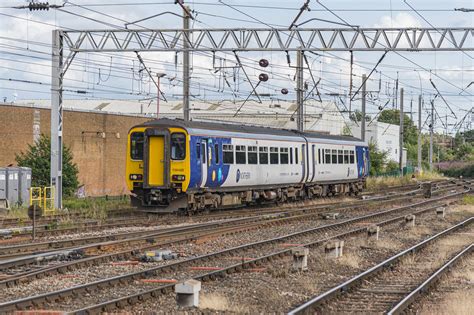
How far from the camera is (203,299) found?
11.2 meters

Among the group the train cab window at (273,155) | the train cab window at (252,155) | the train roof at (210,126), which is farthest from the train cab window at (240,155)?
the train cab window at (273,155)

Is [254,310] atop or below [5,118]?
below

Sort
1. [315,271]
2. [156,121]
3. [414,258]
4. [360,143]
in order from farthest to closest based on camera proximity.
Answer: [360,143]
[156,121]
[414,258]
[315,271]

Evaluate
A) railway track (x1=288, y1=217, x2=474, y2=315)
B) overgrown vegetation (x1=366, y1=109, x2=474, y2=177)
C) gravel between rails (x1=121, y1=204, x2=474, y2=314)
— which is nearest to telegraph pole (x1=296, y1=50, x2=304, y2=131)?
gravel between rails (x1=121, y1=204, x2=474, y2=314)

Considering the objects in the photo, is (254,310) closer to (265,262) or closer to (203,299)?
(203,299)

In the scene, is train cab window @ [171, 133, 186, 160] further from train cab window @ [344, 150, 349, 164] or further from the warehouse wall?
train cab window @ [344, 150, 349, 164]

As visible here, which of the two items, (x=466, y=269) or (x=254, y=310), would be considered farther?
(x=466, y=269)

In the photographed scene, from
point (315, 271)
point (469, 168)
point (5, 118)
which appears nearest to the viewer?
point (315, 271)

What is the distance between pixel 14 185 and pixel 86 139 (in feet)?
36.0

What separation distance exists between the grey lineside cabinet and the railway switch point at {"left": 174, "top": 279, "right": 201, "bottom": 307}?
21.5 meters

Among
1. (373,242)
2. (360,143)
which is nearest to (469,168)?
(360,143)

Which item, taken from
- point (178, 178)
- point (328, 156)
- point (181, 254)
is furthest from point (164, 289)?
point (328, 156)

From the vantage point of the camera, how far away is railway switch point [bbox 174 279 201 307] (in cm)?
1033

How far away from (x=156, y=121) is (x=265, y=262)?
38.5ft
